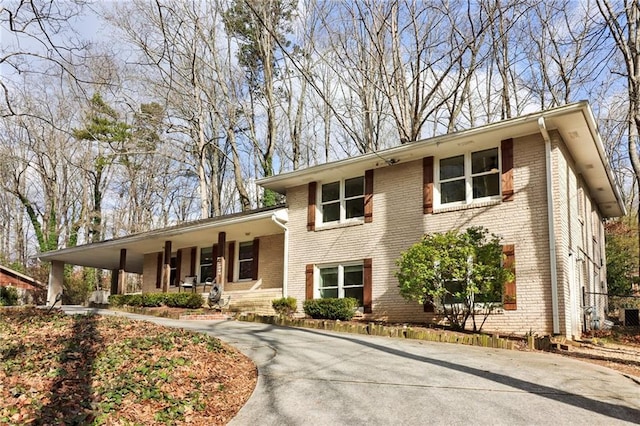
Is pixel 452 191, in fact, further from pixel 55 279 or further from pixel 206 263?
pixel 55 279

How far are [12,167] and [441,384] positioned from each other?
30.9 metres

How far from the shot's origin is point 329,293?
14383 millimetres

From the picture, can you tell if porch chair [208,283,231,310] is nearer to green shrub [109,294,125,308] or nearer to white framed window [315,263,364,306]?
white framed window [315,263,364,306]

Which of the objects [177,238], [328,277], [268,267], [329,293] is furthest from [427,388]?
[177,238]

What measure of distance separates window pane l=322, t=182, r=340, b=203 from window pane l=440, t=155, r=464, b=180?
3409 mm

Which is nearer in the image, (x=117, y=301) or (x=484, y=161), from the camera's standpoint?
(x=484, y=161)

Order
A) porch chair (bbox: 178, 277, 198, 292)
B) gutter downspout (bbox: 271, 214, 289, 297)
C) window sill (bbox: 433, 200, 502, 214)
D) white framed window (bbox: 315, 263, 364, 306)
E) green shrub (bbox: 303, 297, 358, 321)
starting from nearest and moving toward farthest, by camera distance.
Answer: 1. window sill (bbox: 433, 200, 502, 214)
2. green shrub (bbox: 303, 297, 358, 321)
3. white framed window (bbox: 315, 263, 364, 306)
4. gutter downspout (bbox: 271, 214, 289, 297)
5. porch chair (bbox: 178, 277, 198, 292)

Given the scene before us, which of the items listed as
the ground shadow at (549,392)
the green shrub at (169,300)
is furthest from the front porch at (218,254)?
the ground shadow at (549,392)

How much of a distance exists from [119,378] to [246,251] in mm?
12954

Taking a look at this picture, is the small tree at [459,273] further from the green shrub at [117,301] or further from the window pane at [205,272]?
the green shrub at [117,301]

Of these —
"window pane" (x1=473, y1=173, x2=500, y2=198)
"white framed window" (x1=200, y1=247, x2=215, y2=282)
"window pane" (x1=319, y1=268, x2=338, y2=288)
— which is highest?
"window pane" (x1=473, y1=173, x2=500, y2=198)

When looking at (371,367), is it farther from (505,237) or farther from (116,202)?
(116,202)

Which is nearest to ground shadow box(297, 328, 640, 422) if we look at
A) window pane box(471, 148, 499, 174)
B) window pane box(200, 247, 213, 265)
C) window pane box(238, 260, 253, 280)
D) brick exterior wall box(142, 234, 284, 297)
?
window pane box(471, 148, 499, 174)

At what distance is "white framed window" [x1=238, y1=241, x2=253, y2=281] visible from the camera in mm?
18172
